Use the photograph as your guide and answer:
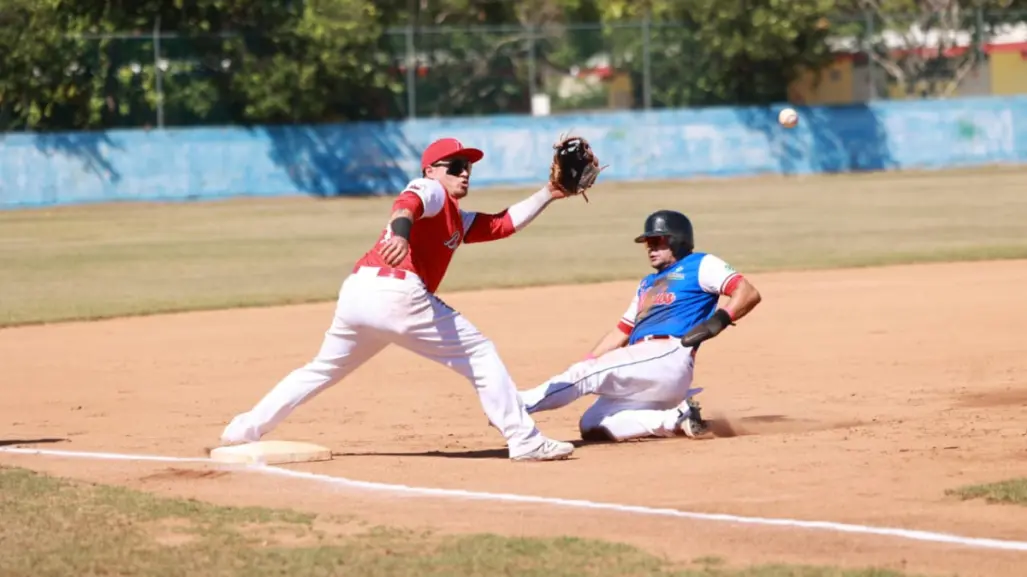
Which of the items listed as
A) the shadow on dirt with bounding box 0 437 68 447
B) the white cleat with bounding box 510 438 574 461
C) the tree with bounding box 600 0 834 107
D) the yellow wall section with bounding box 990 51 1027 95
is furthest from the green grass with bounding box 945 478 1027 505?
the yellow wall section with bounding box 990 51 1027 95

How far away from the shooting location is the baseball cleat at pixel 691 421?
352 inches

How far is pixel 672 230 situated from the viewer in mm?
9219

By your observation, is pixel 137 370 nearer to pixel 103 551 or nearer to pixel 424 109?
pixel 103 551

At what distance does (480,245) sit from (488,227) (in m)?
16.2

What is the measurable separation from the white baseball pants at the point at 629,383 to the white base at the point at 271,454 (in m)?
1.32

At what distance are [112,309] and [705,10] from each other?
89.6ft

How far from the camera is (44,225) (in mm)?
30562

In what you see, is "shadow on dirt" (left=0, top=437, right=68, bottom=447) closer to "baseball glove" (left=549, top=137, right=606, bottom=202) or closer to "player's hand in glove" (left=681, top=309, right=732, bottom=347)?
"baseball glove" (left=549, top=137, right=606, bottom=202)

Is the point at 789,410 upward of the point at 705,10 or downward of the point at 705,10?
downward

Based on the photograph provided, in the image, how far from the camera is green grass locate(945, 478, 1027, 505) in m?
6.82

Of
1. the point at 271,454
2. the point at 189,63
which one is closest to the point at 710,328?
the point at 271,454

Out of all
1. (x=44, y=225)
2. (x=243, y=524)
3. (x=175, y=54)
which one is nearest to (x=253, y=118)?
(x=175, y=54)

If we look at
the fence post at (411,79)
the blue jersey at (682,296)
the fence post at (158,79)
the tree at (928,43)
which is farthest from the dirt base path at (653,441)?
the tree at (928,43)

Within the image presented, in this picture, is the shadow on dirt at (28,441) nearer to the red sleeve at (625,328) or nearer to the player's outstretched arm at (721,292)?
the red sleeve at (625,328)
